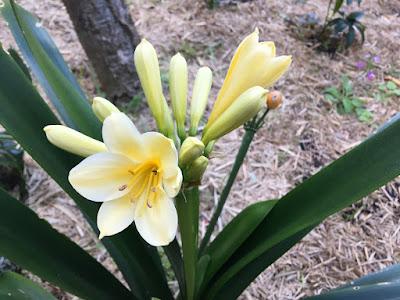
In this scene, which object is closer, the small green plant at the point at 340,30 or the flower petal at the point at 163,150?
the flower petal at the point at 163,150

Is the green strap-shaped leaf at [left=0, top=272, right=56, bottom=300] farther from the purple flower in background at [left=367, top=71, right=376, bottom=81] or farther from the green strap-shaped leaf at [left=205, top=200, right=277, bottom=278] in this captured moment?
the purple flower in background at [left=367, top=71, right=376, bottom=81]

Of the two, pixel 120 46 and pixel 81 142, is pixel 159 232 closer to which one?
pixel 81 142

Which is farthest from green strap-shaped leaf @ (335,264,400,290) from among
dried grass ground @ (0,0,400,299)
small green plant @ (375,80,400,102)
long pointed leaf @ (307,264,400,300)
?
small green plant @ (375,80,400,102)

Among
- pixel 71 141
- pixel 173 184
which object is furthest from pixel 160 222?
pixel 71 141

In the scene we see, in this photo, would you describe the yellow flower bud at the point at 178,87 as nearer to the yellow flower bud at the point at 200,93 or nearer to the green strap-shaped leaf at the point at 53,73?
the yellow flower bud at the point at 200,93

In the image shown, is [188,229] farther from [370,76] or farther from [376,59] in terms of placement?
[376,59]

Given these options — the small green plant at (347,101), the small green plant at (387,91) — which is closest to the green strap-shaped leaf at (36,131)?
the small green plant at (347,101)

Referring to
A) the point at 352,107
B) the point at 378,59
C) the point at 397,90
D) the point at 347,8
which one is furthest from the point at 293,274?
the point at 347,8
